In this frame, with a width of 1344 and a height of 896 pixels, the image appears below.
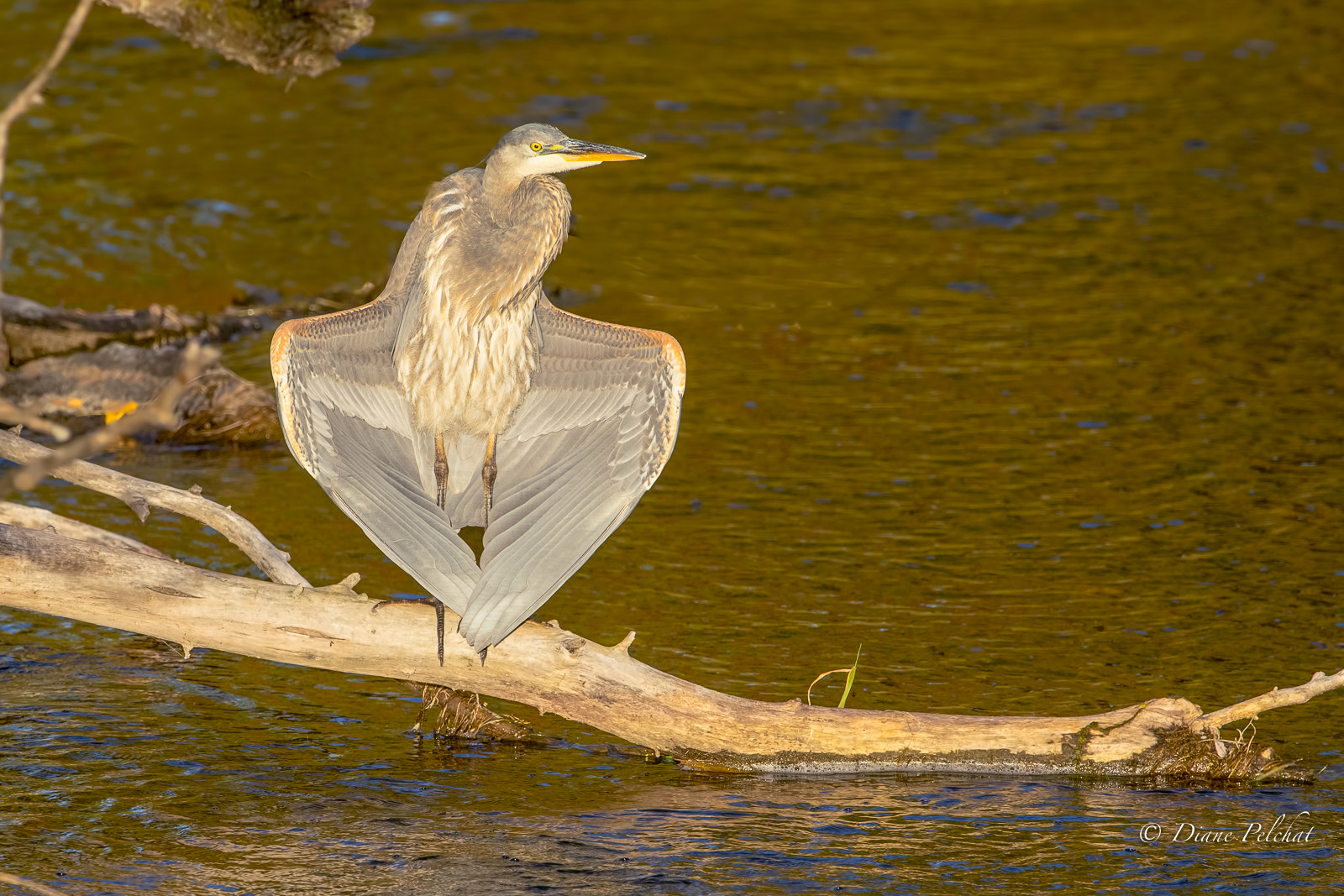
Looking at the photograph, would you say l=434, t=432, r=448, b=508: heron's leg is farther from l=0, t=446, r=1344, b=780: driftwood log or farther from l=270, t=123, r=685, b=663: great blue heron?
l=0, t=446, r=1344, b=780: driftwood log

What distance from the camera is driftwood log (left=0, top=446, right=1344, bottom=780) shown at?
5.29 m

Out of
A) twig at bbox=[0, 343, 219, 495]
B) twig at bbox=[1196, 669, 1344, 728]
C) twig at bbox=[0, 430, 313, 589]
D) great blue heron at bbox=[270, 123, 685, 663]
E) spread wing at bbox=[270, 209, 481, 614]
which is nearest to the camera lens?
twig at bbox=[0, 343, 219, 495]

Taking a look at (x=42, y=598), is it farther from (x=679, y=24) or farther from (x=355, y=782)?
(x=679, y=24)

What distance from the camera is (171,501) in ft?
18.2

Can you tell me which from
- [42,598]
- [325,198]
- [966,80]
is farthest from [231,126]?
[42,598]

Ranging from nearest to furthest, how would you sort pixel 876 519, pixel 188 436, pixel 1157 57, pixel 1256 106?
pixel 876 519 → pixel 188 436 → pixel 1256 106 → pixel 1157 57

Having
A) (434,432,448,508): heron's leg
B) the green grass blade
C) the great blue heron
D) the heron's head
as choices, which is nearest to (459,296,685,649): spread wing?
the great blue heron

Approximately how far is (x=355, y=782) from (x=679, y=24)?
13.4 m

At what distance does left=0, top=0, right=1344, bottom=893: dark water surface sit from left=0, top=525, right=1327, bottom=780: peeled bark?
16 cm

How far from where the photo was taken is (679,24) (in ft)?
58.0

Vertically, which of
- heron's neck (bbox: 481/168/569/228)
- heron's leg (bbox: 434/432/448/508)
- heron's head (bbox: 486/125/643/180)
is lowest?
heron's leg (bbox: 434/432/448/508)

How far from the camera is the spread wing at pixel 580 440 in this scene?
5.61 m

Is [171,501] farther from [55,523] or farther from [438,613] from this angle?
[438,613]
